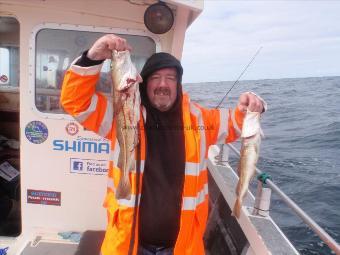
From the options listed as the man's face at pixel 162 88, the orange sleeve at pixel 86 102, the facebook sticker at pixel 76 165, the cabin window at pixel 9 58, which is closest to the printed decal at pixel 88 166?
the facebook sticker at pixel 76 165

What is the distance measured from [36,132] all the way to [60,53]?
836 mm

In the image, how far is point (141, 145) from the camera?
8.00ft

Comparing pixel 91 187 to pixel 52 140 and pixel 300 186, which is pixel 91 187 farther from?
pixel 300 186

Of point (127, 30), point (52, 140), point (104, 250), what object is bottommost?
point (104, 250)

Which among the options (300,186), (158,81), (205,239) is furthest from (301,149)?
(158,81)

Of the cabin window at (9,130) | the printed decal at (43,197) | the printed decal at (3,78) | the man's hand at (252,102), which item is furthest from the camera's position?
the printed decal at (3,78)

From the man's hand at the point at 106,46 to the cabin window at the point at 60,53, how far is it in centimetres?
142

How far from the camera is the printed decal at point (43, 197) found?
374 centimetres

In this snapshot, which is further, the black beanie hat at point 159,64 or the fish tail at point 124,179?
the black beanie hat at point 159,64

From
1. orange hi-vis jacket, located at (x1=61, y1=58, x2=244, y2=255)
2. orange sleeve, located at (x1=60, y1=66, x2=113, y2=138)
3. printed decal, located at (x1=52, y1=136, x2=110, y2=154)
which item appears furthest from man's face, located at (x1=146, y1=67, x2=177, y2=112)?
printed decal, located at (x1=52, y1=136, x2=110, y2=154)

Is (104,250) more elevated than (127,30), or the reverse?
(127,30)

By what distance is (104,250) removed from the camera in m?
2.55

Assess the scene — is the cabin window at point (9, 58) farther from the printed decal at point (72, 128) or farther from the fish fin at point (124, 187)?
the fish fin at point (124, 187)

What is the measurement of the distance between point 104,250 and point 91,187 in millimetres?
1247
